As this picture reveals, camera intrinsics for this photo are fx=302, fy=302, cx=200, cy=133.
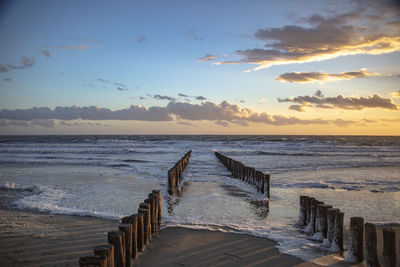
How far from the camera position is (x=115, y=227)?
675 cm

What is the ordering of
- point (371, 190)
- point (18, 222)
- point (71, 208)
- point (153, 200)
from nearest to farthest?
point (153, 200)
point (18, 222)
point (71, 208)
point (371, 190)

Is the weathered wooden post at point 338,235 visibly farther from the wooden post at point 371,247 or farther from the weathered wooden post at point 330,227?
the wooden post at point 371,247

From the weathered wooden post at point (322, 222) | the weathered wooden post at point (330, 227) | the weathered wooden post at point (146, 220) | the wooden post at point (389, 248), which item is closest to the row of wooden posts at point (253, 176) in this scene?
the weathered wooden post at point (322, 222)

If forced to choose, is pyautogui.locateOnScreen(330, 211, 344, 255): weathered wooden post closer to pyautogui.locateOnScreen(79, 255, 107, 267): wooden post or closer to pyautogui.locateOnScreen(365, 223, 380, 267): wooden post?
pyautogui.locateOnScreen(365, 223, 380, 267): wooden post

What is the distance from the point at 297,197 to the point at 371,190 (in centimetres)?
362

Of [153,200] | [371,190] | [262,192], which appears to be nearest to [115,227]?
[153,200]

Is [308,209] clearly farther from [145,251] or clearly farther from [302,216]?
[145,251]

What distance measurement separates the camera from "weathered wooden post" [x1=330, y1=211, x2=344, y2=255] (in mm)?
5574

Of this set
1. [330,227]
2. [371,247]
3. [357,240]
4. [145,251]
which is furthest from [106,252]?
[330,227]

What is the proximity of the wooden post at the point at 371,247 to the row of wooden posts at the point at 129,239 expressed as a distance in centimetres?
368

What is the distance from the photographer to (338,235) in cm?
561

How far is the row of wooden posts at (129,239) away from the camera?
11.9 feet

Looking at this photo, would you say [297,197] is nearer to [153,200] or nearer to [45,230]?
[153,200]

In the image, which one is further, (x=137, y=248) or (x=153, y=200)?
(x=153, y=200)
